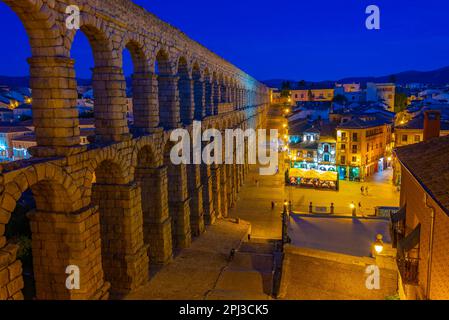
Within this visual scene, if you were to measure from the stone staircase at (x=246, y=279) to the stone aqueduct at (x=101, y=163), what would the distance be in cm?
368

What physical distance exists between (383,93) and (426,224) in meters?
114

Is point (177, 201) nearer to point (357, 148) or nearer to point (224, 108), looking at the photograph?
point (224, 108)

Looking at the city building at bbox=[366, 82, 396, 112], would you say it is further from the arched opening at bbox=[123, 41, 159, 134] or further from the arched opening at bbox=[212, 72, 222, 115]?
the arched opening at bbox=[123, 41, 159, 134]

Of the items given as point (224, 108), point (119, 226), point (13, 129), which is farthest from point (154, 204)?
point (13, 129)

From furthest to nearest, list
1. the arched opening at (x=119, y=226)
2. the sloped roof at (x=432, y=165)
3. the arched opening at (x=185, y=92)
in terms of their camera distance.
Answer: the arched opening at (x=185, y=92) < the arched opening at (x=119, y=226) < the sloped roof at (x=432, y=165)

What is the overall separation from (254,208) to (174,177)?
19.9 m

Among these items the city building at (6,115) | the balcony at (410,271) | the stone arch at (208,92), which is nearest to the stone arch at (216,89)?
the stone arch at (208,92)

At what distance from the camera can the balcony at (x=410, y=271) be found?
1488 cm

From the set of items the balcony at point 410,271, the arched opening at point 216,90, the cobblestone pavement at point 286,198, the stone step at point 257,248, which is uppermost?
the arched opening at point 216,90

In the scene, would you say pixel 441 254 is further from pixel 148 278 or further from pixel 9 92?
pixel 9 92

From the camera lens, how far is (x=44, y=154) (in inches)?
503

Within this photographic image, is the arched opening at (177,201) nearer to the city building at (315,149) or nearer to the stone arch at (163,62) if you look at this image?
the stone arch at (163,62)

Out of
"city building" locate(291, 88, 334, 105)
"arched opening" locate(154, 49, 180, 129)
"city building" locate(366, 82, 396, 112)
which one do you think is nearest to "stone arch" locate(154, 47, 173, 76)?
"arched opening" locate(154, 49, 180, 129)

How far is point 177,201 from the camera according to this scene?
24344 mm
